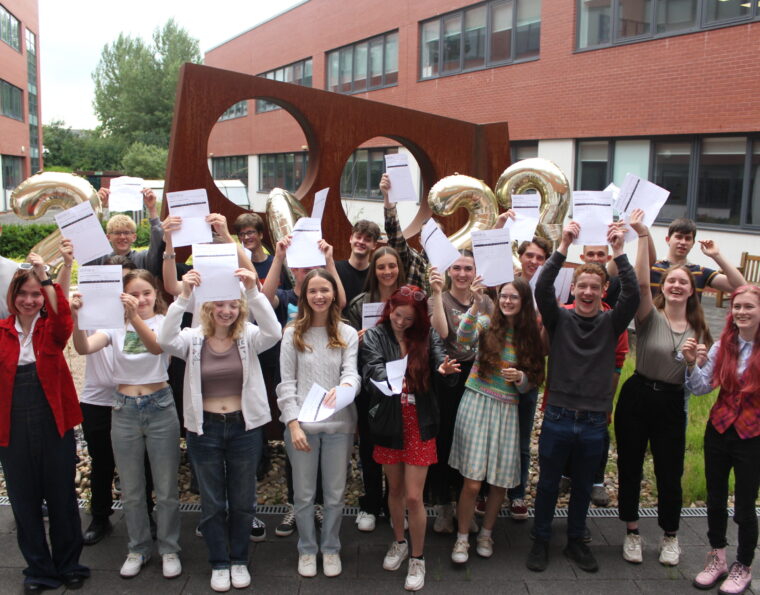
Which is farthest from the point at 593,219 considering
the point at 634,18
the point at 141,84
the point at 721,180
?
the point at 141,84

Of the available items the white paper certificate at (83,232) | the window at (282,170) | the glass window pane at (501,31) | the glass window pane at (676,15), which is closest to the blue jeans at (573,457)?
the white paper certificate at (83,232)

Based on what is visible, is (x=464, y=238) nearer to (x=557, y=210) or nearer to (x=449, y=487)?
(x=557, y=210)

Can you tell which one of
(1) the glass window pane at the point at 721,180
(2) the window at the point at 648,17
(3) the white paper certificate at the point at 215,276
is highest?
(2) the window at the point at 648,17

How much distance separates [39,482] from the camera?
343cm

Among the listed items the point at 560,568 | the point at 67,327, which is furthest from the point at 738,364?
the point at 67,327

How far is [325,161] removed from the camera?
600cm

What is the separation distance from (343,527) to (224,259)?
1.88 metres

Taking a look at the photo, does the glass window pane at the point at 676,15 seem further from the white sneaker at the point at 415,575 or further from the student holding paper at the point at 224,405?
the white sneaker at the point at 415,575

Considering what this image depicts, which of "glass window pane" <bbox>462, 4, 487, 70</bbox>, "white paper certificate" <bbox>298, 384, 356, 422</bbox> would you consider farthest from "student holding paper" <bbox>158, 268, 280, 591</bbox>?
"glass window pane" <bbox>462, 4, 487, 70</bbox>

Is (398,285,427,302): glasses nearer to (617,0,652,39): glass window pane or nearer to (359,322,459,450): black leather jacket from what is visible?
(359,322,459,450): black leather jacket

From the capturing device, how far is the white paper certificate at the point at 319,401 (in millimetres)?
3402

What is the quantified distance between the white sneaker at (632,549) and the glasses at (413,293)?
184cm

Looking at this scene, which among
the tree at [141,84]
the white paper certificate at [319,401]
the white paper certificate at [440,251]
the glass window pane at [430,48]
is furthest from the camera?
the tree at [141,84]

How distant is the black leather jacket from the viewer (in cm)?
351
